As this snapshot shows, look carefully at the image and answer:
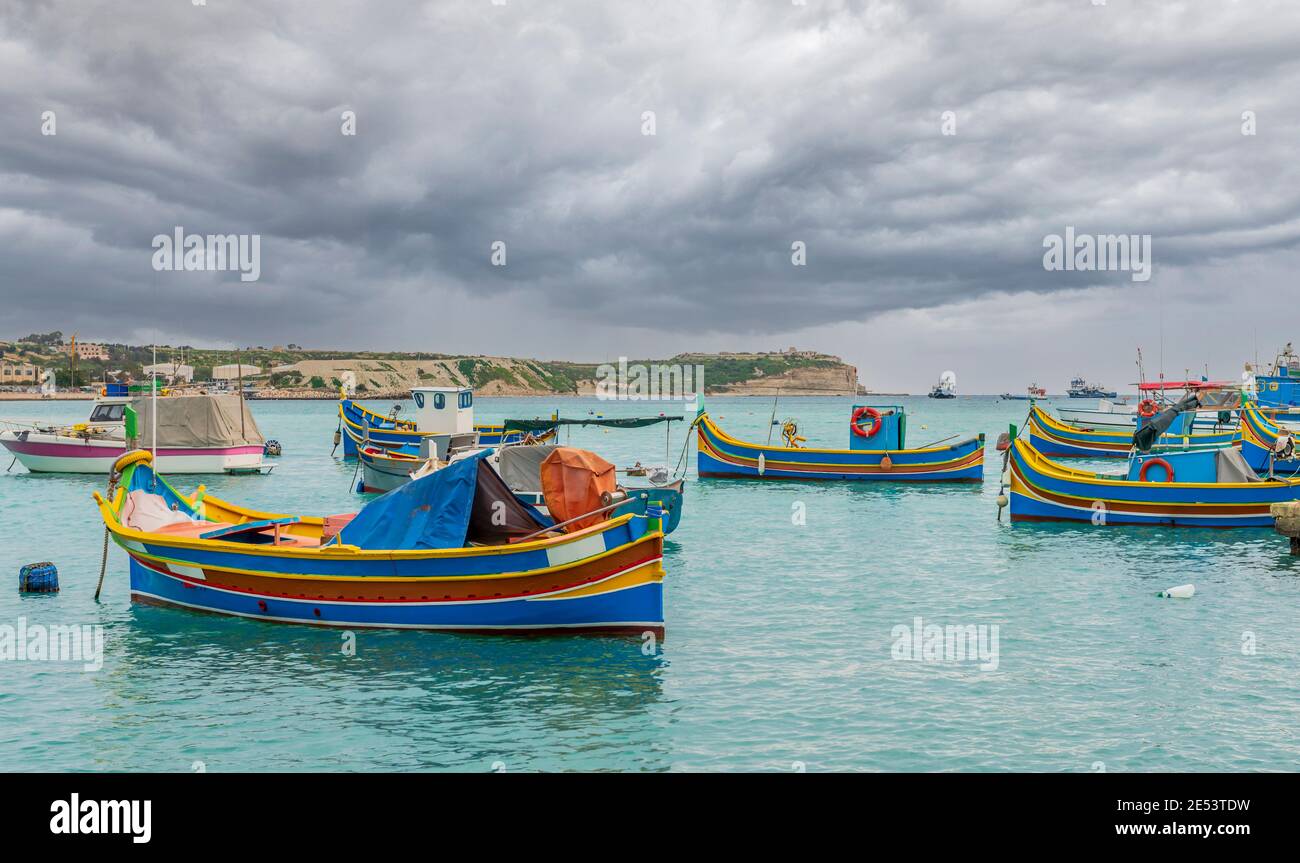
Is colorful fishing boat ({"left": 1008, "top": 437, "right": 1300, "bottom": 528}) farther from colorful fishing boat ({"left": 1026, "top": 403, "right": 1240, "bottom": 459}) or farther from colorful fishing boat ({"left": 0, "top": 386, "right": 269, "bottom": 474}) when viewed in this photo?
colorful fishing boat ({"left": 0, "top": 386, "right": 269, "bottom": 474})

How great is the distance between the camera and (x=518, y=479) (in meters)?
27.4

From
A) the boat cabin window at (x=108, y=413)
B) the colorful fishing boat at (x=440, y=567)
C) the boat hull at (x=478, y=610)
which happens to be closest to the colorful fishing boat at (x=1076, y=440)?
the boat hull at (x=478, y=610)

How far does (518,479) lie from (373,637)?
32.2 ft

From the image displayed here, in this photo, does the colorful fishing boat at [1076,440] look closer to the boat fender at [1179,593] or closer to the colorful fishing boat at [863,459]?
the colorful fishing boat at [863,459]

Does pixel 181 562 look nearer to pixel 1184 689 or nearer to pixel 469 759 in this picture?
pixel 469 759

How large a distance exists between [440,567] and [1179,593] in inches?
649

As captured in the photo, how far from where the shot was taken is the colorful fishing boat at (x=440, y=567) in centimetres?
1712

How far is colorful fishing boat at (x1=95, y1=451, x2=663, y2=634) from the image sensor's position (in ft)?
56.2

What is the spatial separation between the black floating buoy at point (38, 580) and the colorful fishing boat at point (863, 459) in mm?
31730

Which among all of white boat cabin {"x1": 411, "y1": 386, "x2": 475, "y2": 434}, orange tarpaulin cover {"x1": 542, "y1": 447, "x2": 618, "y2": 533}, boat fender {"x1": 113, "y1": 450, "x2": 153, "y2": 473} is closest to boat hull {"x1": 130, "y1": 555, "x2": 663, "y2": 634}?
orange tarpaulin cover {"x1": 542, "y1": 447, "x2": 618, "y2": 533}

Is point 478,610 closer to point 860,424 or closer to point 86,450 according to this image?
point 860,424
